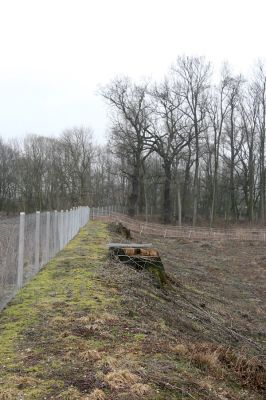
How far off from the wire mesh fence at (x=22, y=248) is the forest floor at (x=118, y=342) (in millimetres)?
249

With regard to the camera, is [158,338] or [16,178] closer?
[158,338]

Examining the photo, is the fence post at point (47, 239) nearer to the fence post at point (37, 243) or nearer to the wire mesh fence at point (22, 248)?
the wire mesh fence at point (22, 248)

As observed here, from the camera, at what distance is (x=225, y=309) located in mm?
12297

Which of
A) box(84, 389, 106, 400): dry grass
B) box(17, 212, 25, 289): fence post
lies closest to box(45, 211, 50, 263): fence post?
box(17, 212, 25, 289): fence post

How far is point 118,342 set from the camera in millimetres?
5840

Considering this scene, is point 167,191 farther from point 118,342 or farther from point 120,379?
point 120,379

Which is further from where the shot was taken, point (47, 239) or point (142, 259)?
point (142, 259)

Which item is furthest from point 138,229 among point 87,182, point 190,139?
point 87,182

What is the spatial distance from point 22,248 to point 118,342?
3.19m

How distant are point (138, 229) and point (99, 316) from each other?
3495 centimetres

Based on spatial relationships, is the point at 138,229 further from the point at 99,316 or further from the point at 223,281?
the point at 99,316

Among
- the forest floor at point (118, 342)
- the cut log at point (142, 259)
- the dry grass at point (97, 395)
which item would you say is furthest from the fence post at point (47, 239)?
the dry grass at point (97, 395)

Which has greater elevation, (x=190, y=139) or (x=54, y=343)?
(x=190, y=139)

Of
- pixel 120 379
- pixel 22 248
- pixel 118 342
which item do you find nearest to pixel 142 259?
pixel 22 248
